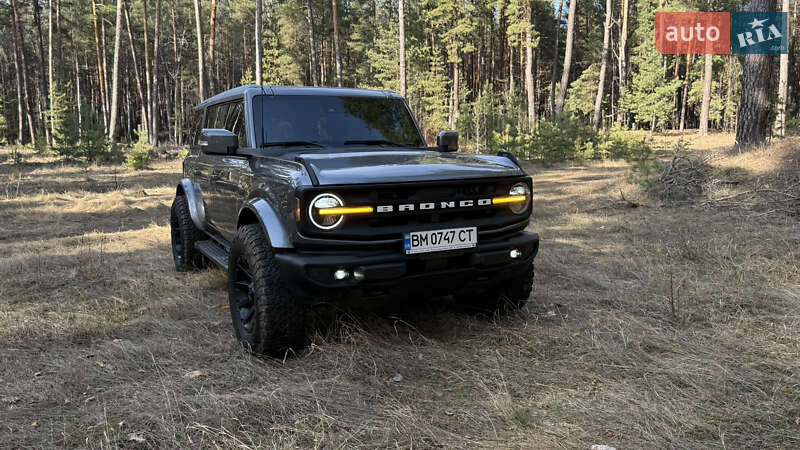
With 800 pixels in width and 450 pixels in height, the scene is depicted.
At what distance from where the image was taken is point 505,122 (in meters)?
19.6

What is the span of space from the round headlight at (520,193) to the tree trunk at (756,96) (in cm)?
845

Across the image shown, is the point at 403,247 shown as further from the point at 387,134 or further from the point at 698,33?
the point at 698,33

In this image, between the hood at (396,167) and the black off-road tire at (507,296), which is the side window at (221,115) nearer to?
the hood at (396,167)

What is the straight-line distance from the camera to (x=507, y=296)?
3793 millimetres

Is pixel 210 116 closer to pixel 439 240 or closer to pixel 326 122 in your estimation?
pixel 326 122

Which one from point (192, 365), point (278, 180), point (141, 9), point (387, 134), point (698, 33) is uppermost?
point (141, 9)

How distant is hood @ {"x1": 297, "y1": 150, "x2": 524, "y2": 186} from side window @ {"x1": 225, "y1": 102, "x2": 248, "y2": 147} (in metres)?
1.22

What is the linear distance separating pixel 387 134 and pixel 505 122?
16.1m

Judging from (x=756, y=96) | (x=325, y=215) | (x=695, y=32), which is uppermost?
(x=695, y=32)

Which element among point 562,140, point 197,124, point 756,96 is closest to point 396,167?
point 197,124

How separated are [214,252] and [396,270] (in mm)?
2393

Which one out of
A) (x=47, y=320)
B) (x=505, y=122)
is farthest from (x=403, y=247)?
(x=505, y=122)

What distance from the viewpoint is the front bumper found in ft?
9.07

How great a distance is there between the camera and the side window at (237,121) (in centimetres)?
419
